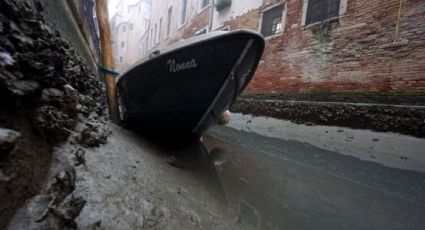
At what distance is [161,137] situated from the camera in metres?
3.24

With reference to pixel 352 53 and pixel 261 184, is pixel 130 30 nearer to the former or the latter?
pixel 352 53

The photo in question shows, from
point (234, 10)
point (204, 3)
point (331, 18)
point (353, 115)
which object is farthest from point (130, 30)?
point (353, 115)

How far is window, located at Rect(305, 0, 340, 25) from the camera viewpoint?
5664 millimetres

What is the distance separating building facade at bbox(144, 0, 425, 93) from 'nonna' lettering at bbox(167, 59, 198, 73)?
12.6 feet

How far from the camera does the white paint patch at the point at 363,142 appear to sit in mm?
2977

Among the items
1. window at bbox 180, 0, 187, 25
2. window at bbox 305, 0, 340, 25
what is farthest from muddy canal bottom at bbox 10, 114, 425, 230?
window at bbox 180, 0, 187, 25

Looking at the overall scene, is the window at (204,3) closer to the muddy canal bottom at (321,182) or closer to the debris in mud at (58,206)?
the muddy canal bottom at (321,182)

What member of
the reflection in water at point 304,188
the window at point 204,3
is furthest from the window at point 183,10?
the reflection in water at point 304,188

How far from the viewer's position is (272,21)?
7352 mm

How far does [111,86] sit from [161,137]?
1.58m

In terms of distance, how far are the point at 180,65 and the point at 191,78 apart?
182 mm

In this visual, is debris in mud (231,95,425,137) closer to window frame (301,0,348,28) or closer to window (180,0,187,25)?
window frame (301,0,348,28)

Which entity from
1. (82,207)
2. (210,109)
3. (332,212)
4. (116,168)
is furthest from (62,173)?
(332,212)

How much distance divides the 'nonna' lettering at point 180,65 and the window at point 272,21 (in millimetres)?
5205
